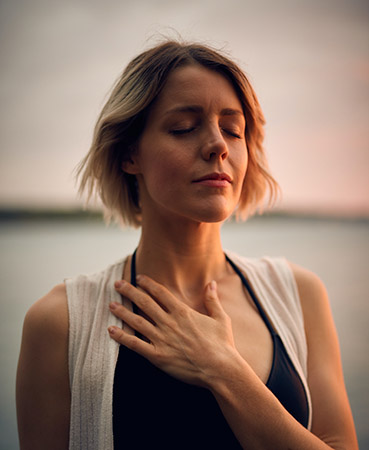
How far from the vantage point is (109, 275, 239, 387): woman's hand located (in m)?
0.98

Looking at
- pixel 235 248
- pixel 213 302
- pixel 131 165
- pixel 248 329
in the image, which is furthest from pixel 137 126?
pixel 235 248

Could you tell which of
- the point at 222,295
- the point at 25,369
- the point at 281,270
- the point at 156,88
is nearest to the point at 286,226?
the point at 281,270

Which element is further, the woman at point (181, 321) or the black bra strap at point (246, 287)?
the black bra strap at point (246, 287)

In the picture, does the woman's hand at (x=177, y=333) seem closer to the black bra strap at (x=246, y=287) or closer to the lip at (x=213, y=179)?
the black bra strap at (x=246, y=287)

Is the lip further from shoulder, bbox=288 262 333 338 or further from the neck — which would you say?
shoulder, bbox=288 262 333 338

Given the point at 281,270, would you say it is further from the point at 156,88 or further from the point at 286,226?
the point at 286,226

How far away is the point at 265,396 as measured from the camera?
0.94 metres

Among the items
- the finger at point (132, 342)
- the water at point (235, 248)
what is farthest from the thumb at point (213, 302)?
the water at point (235, 248)

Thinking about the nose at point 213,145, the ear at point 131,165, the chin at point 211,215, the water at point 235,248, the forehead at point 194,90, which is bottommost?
the water at point 235,248

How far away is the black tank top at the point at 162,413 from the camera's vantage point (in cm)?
96

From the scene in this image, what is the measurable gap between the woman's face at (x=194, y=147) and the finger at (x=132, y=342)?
16.0 inches

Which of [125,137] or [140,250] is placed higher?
[125,137]

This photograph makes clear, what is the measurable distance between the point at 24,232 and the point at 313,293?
8.92ft

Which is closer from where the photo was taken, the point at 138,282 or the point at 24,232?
the point at 138,282
